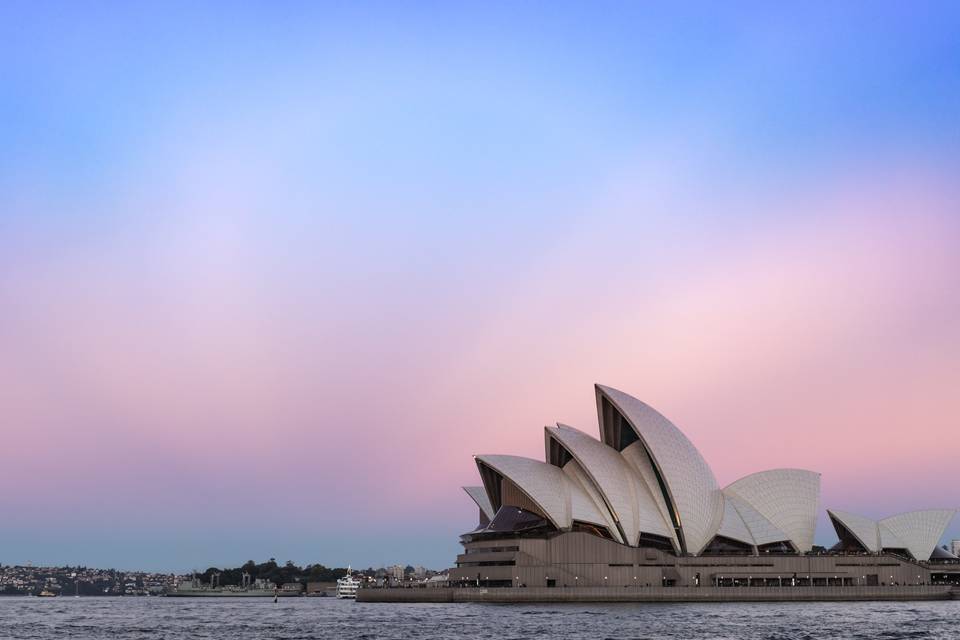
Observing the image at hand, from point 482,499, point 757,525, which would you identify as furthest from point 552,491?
point 757,525

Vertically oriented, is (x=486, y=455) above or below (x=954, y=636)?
above

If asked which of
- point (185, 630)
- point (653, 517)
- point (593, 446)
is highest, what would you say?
point (593, 446)

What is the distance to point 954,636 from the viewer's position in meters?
55.7

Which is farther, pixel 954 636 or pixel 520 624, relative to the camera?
pixel 520 624

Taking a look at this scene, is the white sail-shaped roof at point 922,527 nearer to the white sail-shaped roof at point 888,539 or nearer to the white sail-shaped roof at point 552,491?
the white sail-shaped roof at point 888,539

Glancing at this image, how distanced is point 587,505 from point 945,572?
39.2 metres

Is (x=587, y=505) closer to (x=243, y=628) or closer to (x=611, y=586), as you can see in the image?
(x=611, y=586)

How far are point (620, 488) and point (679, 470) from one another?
5.77 meters

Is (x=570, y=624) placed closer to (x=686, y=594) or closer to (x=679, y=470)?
(x=686, y=594)

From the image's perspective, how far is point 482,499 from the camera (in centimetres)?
11544

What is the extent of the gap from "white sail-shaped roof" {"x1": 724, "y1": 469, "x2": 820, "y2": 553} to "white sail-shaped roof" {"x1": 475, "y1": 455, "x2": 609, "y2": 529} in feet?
51.0

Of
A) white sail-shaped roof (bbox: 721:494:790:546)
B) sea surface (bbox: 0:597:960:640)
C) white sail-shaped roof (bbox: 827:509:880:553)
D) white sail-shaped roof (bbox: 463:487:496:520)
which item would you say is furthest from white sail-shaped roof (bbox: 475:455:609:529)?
white sail-shaped roof (bbox: 827:509:880:553)

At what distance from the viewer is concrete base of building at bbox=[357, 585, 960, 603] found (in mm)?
94625

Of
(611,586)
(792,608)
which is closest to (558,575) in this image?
(611,586)
